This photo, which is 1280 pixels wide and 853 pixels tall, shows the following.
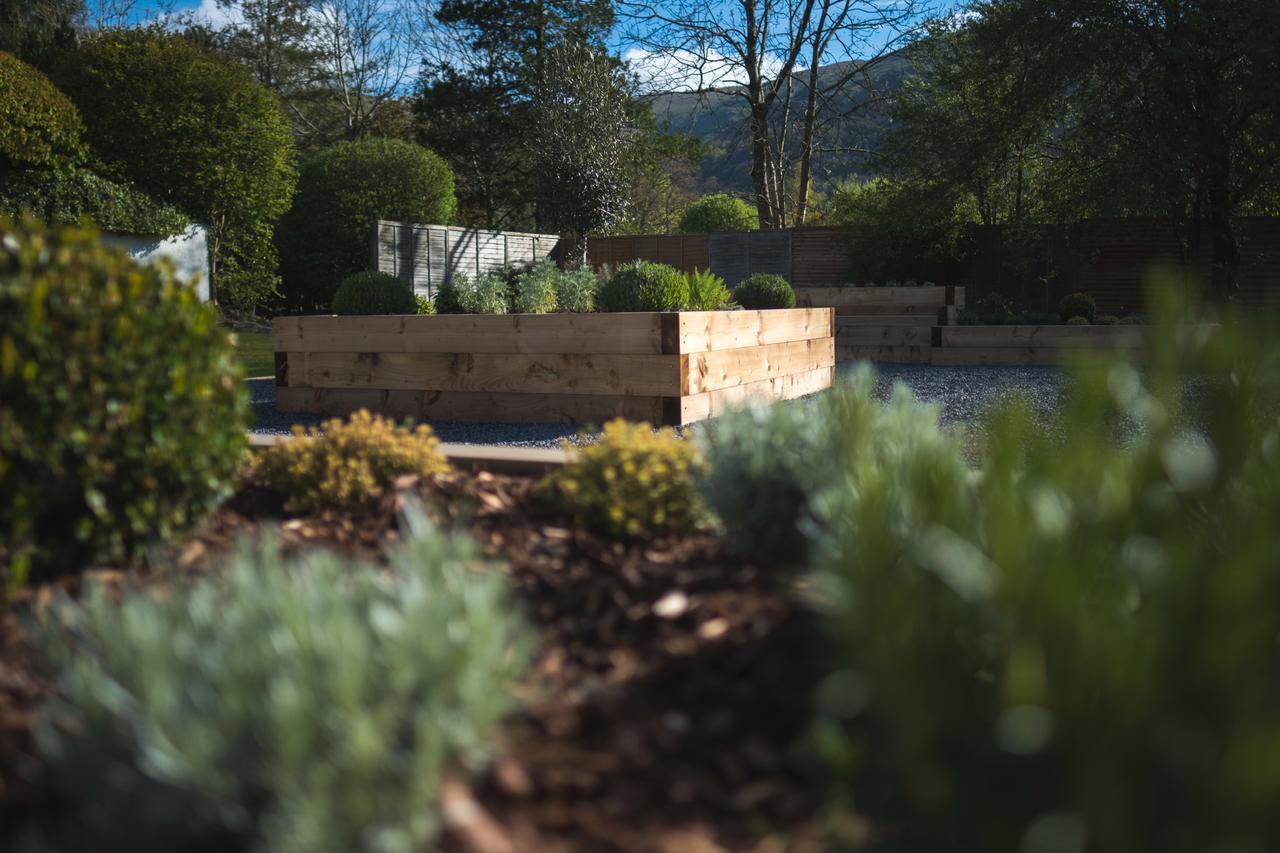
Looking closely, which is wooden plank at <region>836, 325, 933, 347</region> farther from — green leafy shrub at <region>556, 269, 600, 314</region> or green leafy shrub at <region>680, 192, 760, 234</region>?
green leafy shrub at <region>680, 192, 760, 234</region>

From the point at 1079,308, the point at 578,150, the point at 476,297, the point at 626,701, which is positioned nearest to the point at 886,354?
the point at 1079,308

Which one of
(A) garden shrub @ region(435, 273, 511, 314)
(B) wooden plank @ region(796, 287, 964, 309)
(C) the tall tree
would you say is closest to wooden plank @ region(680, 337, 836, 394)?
(A) garden shrub @ region(435, 273, 511, 314)

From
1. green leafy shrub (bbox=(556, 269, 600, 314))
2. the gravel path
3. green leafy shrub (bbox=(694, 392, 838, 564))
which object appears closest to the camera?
green leafy shrub (bbox=(694, 392, 838, 564))

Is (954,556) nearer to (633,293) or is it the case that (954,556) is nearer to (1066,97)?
(633,293)

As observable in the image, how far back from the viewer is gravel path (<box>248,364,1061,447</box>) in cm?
578

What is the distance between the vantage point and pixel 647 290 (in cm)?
663

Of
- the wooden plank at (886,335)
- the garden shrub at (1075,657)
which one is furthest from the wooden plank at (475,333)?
the wooden plank at (886,335)

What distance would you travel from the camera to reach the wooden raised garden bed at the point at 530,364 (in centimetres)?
591

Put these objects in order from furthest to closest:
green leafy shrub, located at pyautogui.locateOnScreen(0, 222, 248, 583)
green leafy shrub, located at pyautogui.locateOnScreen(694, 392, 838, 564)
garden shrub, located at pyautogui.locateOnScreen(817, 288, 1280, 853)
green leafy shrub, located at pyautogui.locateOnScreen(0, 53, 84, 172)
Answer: green leafy shrub, located at pyautogui.locateOnScreen(0, 53, 84, 172), green leafy shrub, located at pyautogui.locateOnScreen(694, 392, 838, 564), green leafy shrub, located at pyautogui.locateOnScreen(0, 222, 248, 583), garden shrub, located at pyautogui.locateOnScreen(817, 288, 1280, 853)

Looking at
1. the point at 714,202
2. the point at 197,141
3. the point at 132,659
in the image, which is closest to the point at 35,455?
the point at 132,659

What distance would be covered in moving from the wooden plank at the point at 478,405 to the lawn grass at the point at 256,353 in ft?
5.68

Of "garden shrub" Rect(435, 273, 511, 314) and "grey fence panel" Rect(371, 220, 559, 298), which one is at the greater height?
"grey fence panel" Rect(371, 220, 559, 298)

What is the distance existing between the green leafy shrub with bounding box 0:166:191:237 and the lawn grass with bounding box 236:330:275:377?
205 cm

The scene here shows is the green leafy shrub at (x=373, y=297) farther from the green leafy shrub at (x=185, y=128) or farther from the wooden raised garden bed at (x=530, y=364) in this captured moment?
the green leafy shrub at (x=185, y=128)
